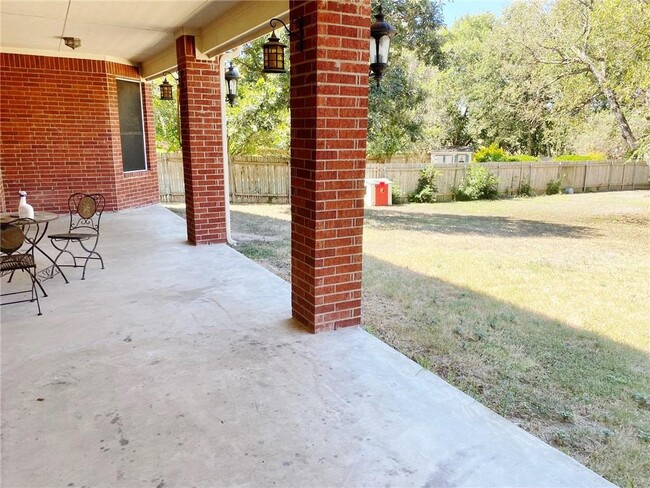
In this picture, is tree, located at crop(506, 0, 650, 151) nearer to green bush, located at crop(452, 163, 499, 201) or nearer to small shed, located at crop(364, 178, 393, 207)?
green bush, located at crop(452, 163, 499, 201)

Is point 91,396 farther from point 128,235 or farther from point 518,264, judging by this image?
point 518,264

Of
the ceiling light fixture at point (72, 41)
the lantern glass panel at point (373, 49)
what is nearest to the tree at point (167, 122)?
the ceiling light fixture at point (72, 41)

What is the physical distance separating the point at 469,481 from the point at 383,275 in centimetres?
356

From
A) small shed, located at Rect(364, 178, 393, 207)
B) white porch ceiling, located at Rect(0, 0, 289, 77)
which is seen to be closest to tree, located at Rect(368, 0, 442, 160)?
small shed, located at Rect(364, 178, 393, 207)

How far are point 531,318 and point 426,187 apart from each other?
32.4 ft

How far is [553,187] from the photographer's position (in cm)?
1580

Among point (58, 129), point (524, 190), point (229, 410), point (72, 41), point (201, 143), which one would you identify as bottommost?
point (229, 410)

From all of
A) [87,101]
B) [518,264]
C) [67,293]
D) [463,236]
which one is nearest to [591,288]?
[518,264]

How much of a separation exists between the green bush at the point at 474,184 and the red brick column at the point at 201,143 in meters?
9.85

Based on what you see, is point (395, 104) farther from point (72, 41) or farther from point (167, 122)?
point (167, 122)

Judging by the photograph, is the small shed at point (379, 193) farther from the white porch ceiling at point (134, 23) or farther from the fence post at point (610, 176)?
the fence post at point (610, 176)

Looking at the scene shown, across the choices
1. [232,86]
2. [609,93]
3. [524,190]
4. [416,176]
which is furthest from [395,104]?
[524,190]

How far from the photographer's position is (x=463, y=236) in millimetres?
7969

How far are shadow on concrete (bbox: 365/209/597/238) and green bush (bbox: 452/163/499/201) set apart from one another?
3490mm
